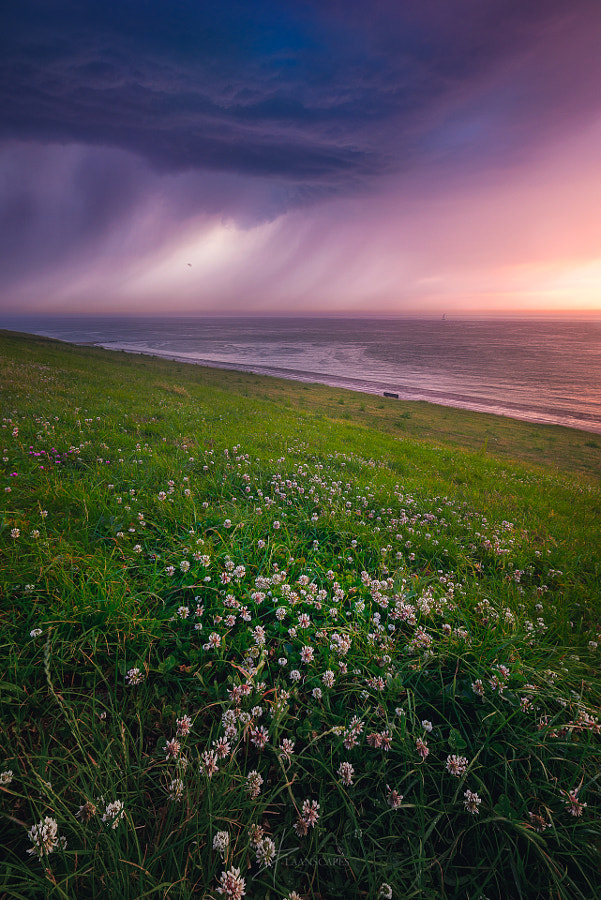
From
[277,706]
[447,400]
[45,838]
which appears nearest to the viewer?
[45,838]

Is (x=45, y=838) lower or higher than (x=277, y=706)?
higher

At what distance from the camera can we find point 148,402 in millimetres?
13898

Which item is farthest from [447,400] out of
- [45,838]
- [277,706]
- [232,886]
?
[45,838]

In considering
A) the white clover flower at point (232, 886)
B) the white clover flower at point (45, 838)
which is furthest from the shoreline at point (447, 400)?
the white clover flower at point (45, 838)

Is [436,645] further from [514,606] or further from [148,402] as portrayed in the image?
[148,402]

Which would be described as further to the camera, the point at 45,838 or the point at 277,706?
the point at 277,706

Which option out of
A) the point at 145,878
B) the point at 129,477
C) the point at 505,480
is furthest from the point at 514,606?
the point at 505,480

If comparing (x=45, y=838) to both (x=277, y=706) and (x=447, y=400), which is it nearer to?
(x=277, y=706)

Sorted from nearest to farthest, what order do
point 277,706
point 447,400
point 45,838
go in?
point 45,838
point 277,706
point 447,400

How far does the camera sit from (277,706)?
2619 millimetres

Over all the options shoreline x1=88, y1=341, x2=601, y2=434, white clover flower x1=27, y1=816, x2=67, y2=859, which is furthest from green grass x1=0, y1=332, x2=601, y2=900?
shoreline x1=88, y1=341, x2=601, y2=434

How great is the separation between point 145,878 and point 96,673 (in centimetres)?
142


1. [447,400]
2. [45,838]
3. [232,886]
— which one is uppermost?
[45,838]

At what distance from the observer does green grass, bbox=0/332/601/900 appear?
196 cm
